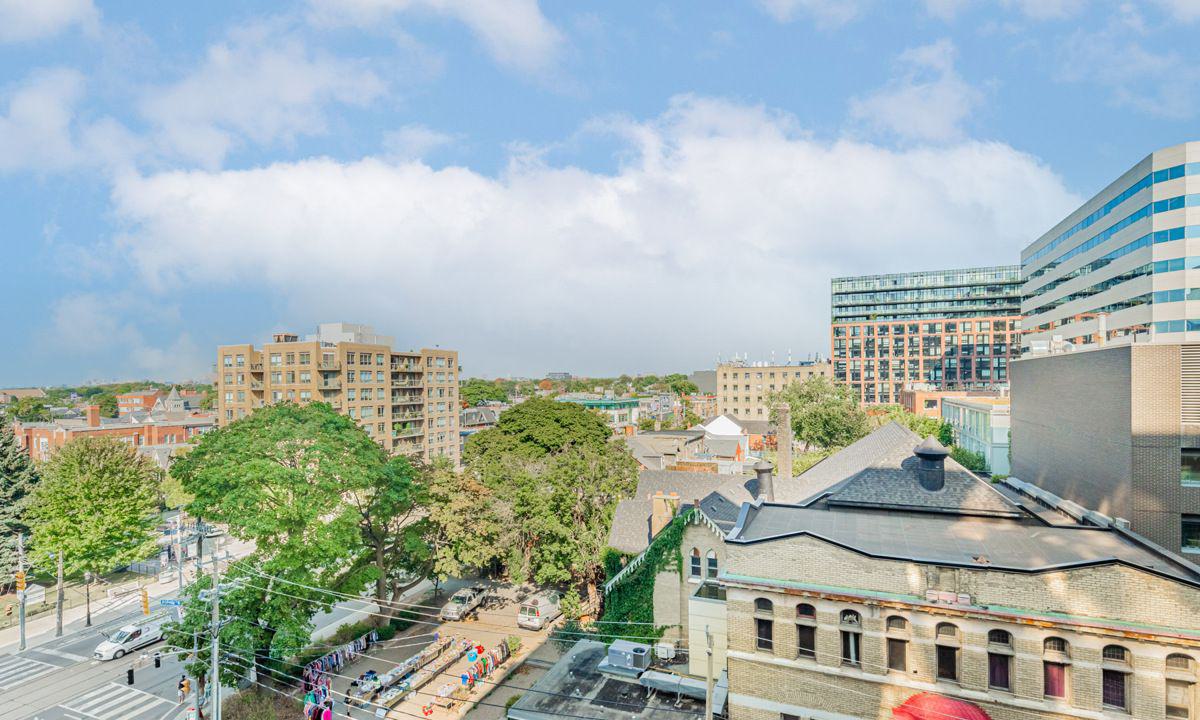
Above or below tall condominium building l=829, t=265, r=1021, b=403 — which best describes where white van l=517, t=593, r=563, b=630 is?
below

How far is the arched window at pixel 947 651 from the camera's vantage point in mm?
16047

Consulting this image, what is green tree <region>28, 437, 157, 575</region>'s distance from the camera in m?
35.9

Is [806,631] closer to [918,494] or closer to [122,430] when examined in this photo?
[918,494]

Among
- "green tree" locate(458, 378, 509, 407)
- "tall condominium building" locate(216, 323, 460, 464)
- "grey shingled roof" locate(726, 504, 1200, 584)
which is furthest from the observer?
"green tree" locate(458, 378, 509, 407)

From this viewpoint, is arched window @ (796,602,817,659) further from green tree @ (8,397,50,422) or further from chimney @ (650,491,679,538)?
green tree @ (8,397,50,422)

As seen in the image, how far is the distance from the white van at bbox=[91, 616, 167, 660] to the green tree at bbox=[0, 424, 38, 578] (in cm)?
1493

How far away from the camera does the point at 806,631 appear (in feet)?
58.2

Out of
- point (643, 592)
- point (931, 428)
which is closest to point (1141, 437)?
point (643, 592)

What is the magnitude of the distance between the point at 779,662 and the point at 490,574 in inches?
1081

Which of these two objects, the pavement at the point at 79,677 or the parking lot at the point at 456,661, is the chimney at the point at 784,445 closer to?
the parking lot at the point at 456,661

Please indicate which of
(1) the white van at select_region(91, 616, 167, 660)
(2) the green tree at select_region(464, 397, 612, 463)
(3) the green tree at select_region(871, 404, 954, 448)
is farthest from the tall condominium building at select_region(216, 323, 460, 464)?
(3) the green tree at select_region(871, 404, 954, 448)

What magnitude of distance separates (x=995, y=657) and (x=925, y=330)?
426 feet

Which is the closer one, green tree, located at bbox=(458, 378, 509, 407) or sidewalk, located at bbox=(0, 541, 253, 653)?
sidewalk, located at bbox=(0, 541, 253, 653)

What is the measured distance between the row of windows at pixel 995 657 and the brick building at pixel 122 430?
83.1m
